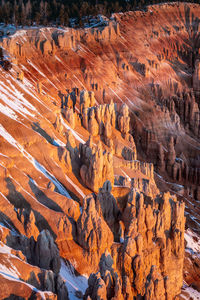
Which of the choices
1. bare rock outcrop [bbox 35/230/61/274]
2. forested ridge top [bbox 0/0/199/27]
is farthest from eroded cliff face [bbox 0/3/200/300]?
forested ridge top [bbox 0/0/199/27]

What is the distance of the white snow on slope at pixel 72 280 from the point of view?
69.9 ft

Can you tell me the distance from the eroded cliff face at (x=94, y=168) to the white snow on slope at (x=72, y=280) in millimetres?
78

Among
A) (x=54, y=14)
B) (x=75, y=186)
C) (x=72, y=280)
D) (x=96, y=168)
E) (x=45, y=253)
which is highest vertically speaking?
(x=54, y=14)

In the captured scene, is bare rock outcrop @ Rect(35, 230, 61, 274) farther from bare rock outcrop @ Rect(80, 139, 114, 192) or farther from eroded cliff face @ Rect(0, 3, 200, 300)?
bare rock outcrop @ Rect(80, 139, 114, 192)

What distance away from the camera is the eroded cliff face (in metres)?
21.5

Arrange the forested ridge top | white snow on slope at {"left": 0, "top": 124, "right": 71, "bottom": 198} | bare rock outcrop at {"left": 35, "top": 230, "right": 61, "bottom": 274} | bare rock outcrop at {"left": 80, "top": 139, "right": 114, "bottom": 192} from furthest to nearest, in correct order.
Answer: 1. the forested ridge top
2. bare rock outcrop at {"left": 80, "top": 139, "right": 114, "bottom": 192}
3. white snow on slope at {"left": 0, "top": 124, "right": 71, "bottom": 198}
4. bare rock outcrop at {"left": 35, "top": 230, "right": 61, "bottom": 274}

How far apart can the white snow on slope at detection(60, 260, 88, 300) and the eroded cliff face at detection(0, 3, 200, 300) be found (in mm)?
78

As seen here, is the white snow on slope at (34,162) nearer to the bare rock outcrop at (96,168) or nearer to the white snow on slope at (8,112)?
the bare rock outcrop at (96,168)

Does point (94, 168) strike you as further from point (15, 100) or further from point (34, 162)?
point (15, 100)

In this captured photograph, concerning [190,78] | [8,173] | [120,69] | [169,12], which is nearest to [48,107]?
[8,173]

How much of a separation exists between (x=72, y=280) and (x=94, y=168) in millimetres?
9293

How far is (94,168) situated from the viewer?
2973 cm

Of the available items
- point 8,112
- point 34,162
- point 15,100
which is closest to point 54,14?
point 15,100

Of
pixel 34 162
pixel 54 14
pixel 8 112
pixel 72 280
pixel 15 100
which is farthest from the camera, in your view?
pixel 54 14
